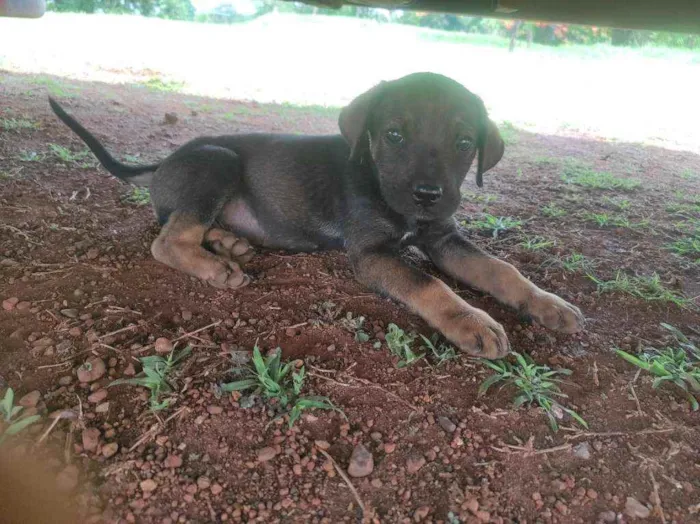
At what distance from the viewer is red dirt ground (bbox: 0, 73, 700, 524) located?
204cm

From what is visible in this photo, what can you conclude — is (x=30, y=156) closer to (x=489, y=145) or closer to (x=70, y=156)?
(x=70, y=156)

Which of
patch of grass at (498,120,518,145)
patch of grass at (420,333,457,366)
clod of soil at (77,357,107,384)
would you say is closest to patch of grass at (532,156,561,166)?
patch of grass at (498,120,518,145)

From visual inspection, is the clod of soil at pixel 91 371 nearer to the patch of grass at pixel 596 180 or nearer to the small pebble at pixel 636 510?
the small pebble at pixel 636 510

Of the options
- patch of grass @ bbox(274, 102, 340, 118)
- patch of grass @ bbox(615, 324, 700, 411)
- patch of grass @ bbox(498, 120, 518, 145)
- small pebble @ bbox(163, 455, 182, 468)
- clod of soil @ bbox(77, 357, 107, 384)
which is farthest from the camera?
patch of grass @ bbox(274, 102, 340, 118)

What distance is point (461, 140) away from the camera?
368 centimetres

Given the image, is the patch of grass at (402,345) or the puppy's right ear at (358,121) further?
the puppy's right ear at (358,121)

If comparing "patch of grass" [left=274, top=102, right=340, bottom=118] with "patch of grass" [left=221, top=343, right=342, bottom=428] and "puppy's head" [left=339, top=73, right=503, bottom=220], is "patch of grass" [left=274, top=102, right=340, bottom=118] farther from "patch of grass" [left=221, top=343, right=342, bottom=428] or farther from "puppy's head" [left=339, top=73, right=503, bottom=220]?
"patch of grass" [left=221, top=343, right=342, bottom=428]

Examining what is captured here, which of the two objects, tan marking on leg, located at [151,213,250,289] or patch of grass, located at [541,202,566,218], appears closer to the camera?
tan marking on leg, located at [151,213,250,289]

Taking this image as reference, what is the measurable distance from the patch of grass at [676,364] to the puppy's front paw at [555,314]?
28cm

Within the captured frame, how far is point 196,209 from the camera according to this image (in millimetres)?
3920

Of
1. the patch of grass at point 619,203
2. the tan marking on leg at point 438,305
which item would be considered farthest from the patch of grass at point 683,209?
the tan marking on leg at point 438,305

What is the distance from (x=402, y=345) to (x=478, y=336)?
42 cm

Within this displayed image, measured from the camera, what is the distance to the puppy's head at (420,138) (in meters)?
3.42

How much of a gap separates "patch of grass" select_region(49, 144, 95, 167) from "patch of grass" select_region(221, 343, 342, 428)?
3.81 metres
